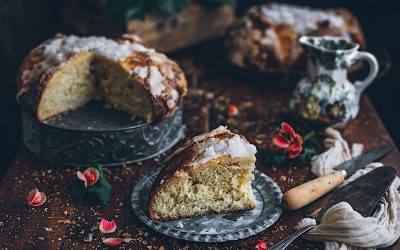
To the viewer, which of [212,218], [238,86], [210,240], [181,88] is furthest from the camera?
[238,86]

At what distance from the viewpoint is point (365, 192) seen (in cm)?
220

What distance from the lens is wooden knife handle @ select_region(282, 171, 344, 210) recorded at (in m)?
2.11

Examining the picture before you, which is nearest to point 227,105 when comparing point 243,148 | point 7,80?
point 243,148

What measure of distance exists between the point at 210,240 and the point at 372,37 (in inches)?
99.9

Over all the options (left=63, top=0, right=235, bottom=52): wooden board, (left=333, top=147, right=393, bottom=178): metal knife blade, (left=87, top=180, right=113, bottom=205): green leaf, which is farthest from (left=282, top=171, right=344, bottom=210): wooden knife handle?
(left=63, top=0, right=235, bottom=52): wooden board

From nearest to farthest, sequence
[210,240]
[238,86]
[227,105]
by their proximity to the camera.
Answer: [210,240] < [227,105] < [238,86]

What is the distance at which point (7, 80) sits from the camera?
3824 mm

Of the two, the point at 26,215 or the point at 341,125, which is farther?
the point at 341,125

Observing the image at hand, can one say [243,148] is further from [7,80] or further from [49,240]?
[7,80]

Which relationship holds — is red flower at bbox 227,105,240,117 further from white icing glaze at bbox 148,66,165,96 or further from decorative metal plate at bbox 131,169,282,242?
decorative metal plate at bbox 131,169,282,242

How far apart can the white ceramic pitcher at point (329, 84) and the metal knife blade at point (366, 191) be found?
519mm

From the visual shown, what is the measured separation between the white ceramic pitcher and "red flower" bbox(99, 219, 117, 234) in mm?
1201

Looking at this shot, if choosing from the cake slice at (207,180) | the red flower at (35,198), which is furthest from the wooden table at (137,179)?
the cake slice at (207,180)

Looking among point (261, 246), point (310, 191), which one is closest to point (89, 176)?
point (261, 246)
